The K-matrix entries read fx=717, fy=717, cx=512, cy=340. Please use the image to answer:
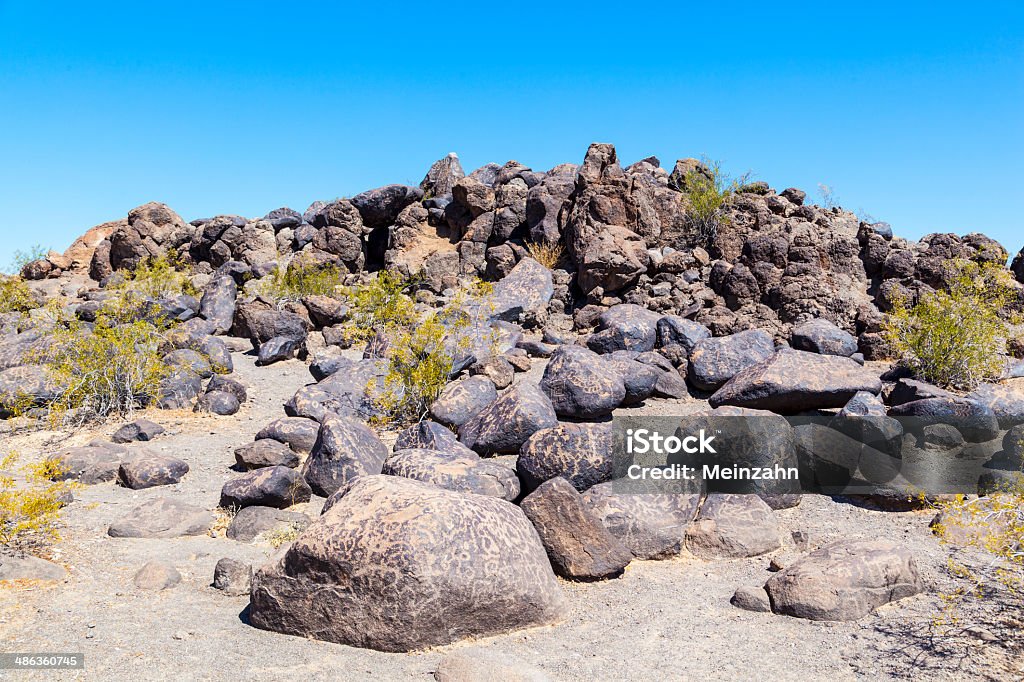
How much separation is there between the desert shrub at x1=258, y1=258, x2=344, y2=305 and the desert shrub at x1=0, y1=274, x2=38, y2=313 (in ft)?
20.5

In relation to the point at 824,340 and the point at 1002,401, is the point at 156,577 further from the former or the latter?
the point at 824,340

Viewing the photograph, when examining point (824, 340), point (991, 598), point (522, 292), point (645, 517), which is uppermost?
point (522, 292)

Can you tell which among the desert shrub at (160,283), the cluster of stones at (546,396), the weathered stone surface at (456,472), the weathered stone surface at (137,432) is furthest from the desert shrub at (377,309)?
the weathered stone surface at (456,472)

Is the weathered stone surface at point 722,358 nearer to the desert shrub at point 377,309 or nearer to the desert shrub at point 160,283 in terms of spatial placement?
the desert shrub at point 377,309

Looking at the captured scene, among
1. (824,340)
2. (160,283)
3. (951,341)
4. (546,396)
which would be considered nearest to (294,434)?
(546,396)

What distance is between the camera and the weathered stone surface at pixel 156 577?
566 centimetres

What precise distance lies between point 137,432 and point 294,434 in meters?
2.51

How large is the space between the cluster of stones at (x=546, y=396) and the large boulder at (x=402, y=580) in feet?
0.05

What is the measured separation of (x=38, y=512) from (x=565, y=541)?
4.55m

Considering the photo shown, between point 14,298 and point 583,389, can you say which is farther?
point 14,298

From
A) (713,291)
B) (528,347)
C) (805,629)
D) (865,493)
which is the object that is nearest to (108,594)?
(805,629)

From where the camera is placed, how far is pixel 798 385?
31.9 feet

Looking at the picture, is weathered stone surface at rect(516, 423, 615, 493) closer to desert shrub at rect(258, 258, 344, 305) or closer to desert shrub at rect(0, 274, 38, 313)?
desert shrub at rect(258, 258, 344, 305)

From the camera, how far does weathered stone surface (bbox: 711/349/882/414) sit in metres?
9.77
